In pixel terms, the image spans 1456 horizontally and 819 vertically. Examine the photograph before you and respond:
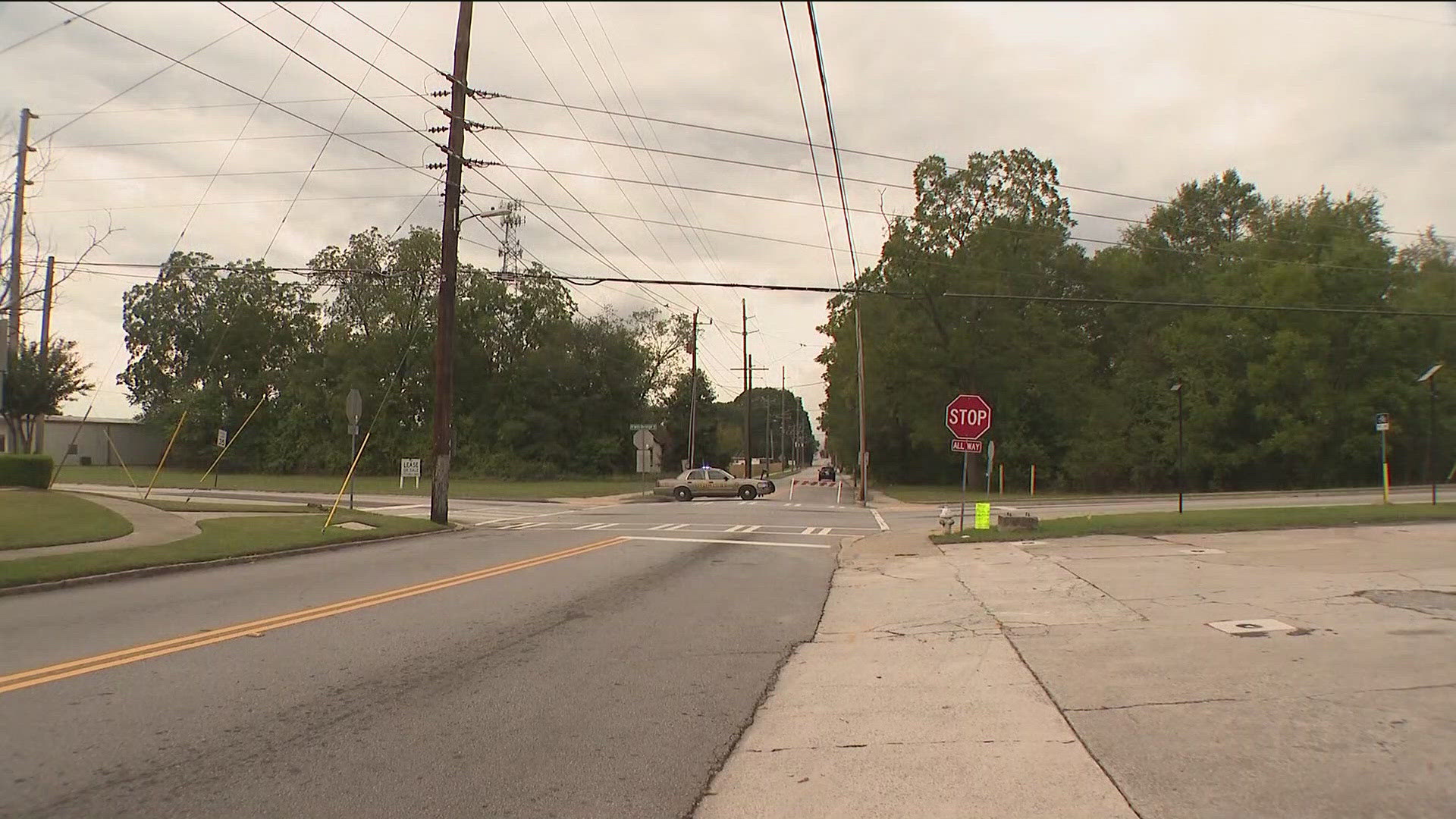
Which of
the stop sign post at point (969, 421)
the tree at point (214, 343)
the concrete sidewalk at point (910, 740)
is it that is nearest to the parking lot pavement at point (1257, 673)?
the concrete sidewalk at point (910, 740)

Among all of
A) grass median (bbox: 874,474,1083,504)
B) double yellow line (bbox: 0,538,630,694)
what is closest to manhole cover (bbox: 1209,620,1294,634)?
double yellow line (bbox: 0,538,630,694)

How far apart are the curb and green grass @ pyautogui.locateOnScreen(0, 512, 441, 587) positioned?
0.24 ft

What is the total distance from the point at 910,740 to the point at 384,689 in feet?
12.2

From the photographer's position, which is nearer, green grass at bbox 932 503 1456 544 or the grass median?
green grass at bbox 932 503 1456 544

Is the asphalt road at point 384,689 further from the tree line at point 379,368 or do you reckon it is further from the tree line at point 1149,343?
the tree line at point 379,368

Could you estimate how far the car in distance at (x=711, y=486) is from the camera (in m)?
40.8

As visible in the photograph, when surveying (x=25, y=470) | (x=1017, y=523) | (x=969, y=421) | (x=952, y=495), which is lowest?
(x=952, y=495)

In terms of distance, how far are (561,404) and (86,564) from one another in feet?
170

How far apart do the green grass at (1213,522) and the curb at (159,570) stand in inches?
462

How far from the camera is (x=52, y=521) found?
1527 centimetres

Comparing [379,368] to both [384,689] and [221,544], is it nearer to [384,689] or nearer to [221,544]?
[221,544]

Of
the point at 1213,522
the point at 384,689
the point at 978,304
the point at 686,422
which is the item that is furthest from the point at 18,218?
Result: the point at 686,422

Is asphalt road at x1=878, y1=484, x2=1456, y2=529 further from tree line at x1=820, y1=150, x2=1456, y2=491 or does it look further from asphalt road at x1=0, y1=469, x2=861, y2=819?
asphalt road at x1=0, y1=469, x2=861, y2=819

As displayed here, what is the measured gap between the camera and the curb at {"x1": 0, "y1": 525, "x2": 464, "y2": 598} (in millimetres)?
Answer: 10602
